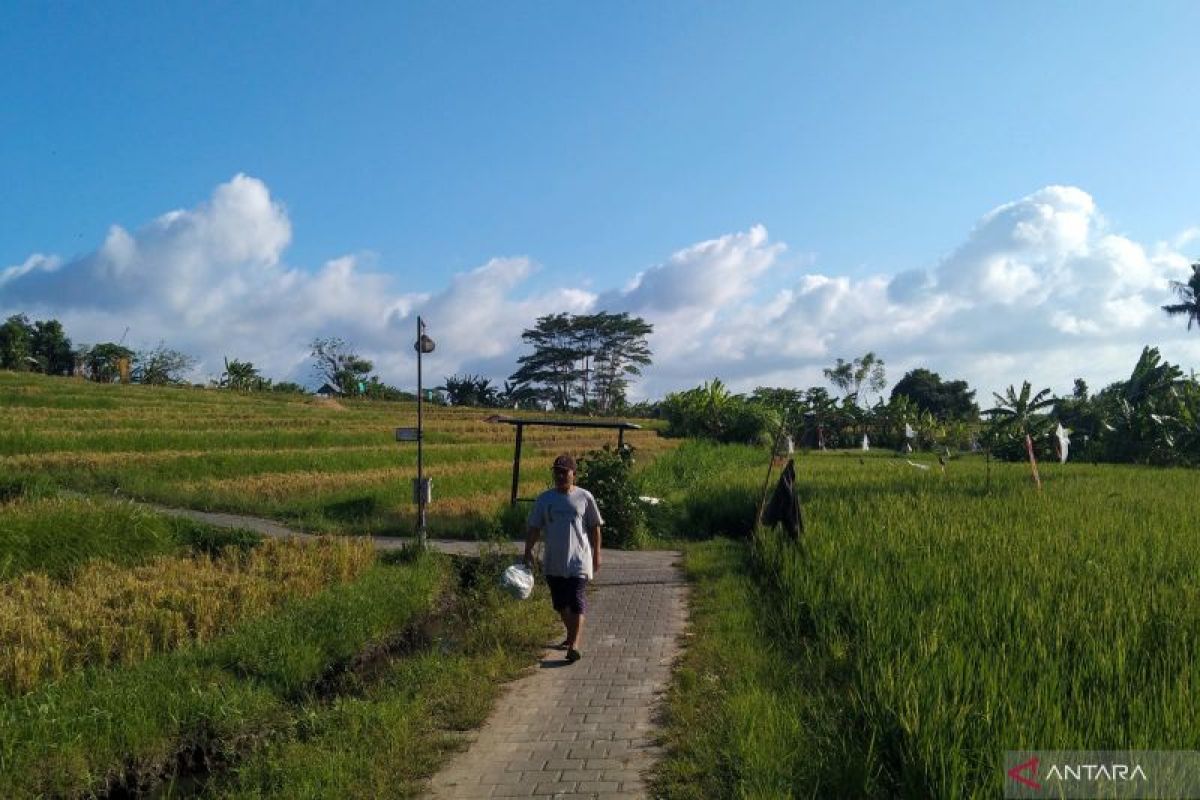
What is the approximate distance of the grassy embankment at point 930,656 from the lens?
403 centimetres

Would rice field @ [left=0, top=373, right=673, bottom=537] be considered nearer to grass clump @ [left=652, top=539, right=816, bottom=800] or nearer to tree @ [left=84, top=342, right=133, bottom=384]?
grass clump @ [left=652, top=539, right=816, bottom=800]

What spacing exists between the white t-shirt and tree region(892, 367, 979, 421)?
7149 cm

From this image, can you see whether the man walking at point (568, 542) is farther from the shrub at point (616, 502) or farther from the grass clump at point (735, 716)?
the shrub at point (616, 502)

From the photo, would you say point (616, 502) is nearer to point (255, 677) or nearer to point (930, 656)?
point (255, 677)

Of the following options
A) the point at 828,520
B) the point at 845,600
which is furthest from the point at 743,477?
the point at 845,600

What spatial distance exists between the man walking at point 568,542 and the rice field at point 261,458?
24.8 feet

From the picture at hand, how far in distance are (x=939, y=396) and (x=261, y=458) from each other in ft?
212

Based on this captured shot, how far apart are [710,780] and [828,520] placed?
8.32 metres

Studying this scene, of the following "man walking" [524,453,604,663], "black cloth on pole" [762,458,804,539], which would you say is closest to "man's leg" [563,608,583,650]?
"man walking" [524,453,604,663]

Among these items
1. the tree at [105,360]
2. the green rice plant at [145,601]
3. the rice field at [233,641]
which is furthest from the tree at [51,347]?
the green rice plant at [145,601]

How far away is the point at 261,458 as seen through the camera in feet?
72.4

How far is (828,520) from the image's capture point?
40.8ft

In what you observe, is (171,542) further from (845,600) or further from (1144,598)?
(1144,598)

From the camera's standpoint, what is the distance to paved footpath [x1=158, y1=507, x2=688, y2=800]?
4.64 metres
